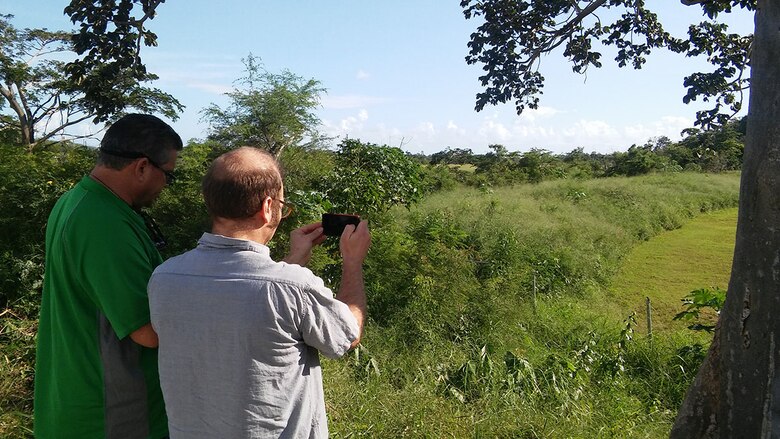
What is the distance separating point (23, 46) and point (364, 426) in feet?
55.0

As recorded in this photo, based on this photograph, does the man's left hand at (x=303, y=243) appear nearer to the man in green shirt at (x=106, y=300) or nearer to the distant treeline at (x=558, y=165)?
the man in green shirt at (x=106, y=300)

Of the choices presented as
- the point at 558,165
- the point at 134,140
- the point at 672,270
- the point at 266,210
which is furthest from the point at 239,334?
the point at 558,165

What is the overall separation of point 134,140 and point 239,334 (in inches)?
27.7

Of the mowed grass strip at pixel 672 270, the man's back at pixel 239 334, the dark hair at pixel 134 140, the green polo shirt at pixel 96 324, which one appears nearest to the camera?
the man's back at pixel 239 334

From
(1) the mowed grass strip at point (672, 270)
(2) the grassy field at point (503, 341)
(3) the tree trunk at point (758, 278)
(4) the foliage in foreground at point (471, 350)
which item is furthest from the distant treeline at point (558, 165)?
(3) the tree trunk at point (758, 278)

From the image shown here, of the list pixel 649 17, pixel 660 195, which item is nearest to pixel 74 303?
pixel 649 17

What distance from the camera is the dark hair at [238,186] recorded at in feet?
4.45

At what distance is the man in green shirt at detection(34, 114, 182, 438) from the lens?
1.44 metres

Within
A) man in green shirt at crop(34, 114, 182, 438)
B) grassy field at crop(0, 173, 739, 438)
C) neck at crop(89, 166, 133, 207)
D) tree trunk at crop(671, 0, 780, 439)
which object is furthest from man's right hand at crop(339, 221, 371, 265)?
grassy field at crop(0, 173, 739, 438)

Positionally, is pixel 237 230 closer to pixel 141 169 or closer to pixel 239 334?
pixel 239 334

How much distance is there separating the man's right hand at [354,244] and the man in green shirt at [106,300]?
1.76 ft

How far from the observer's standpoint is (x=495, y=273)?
8.64 metres

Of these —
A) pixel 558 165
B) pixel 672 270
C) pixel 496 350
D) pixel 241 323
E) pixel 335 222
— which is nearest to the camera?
pixel 241 323

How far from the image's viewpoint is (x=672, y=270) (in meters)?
13.1
